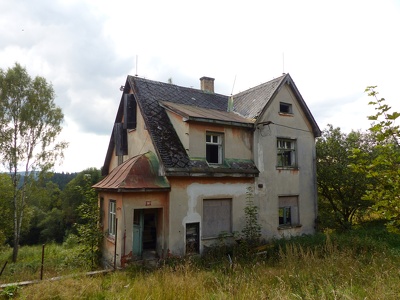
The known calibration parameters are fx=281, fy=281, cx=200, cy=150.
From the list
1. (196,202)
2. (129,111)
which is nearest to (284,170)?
(196,202)

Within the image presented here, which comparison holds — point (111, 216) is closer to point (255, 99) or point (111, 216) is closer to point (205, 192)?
point (205, 192)

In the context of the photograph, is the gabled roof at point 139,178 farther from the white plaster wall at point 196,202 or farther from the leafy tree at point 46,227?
the leafy tree at point 46,227

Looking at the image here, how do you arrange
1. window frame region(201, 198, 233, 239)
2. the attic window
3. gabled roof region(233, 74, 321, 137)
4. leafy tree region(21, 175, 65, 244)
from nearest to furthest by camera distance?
window frame region(201, 198, 233, 239)
the attic window
gabled roof region(233, 74, 321, 137)
leafy tree region(21, 175, 65, 244)

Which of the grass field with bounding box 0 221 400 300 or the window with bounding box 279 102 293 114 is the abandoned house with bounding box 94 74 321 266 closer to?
the window with bounding box 279 102 293 114

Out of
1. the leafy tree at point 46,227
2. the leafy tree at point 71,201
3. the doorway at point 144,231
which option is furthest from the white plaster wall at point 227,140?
the leafy tree at point 71,201

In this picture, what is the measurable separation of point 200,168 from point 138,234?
382 cm

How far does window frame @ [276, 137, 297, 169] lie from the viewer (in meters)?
15.9

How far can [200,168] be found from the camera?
40.8 ft

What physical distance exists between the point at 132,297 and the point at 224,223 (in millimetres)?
7269

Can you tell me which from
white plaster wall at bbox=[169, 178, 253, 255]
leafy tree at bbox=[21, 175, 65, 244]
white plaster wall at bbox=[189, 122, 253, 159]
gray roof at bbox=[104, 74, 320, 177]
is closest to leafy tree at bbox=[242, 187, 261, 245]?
white plaster wall at bbox=[169, 178, 253, 255]

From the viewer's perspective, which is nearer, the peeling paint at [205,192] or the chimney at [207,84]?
the peeling paint at [205,192]

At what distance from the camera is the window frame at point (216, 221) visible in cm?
1276

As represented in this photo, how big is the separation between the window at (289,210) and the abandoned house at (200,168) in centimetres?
6

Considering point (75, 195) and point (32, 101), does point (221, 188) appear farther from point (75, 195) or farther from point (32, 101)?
point (75, 195)
